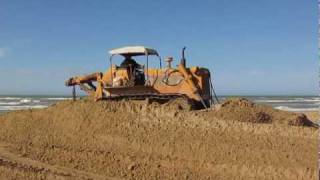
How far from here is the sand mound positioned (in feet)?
39.8

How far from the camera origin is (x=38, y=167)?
10.3 meters

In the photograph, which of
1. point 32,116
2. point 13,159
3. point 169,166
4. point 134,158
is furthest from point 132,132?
point 32,116

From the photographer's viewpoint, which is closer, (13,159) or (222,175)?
(222,175)

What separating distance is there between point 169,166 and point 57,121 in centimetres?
538

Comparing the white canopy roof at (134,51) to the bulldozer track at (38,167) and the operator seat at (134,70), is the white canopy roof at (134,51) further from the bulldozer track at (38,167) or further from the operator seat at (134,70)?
the bulldozer track at (38,167)

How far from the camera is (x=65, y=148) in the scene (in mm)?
11898

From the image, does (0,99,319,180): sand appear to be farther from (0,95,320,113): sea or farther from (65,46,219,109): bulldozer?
(0,95,320,113): sea

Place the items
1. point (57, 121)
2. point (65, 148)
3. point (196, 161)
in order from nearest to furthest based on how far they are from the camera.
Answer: point (196, 161) < point (65, 148) < point (57, 121)

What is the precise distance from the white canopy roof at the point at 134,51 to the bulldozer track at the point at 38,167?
463cm

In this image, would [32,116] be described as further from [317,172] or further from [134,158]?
[317,172]

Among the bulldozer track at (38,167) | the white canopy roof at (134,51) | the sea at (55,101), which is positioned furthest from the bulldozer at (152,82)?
the sea at (55,101)

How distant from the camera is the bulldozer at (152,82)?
1380cm

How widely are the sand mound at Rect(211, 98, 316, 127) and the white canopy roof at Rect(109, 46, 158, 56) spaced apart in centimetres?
300

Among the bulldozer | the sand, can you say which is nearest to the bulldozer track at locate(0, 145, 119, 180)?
the sand
